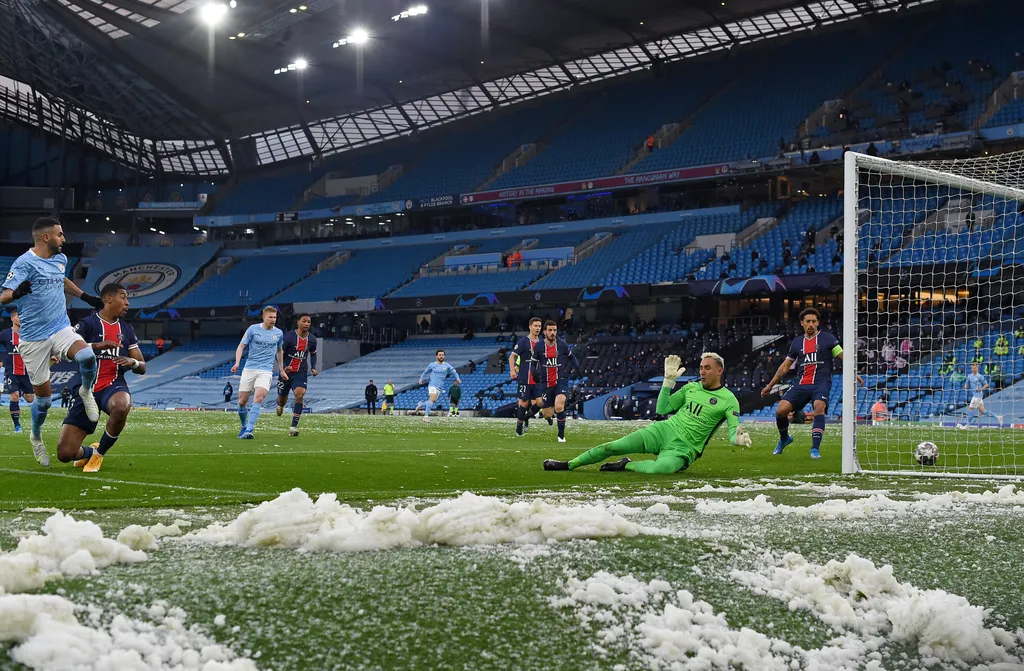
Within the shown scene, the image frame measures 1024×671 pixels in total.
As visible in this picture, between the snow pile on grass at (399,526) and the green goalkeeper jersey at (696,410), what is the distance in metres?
5.20

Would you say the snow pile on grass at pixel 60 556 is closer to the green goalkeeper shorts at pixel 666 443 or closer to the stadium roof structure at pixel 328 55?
the green goalkeeper shorts at pixel 666 443

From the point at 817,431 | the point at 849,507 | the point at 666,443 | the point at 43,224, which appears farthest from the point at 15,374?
the point at 849,507

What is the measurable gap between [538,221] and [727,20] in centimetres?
1417

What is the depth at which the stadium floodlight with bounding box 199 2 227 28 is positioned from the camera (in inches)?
1636

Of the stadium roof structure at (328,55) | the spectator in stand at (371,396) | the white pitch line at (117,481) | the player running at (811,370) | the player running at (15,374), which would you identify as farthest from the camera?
the stadium roof structure at (328,55)

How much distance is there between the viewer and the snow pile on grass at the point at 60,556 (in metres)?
3.36

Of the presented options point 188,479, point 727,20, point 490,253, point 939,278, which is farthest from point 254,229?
point 188,479

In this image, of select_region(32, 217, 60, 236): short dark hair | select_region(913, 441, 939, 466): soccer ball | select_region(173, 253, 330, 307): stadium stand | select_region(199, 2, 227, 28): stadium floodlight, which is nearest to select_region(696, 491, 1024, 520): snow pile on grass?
select_region(913, 441, 939, 466): soccer ball

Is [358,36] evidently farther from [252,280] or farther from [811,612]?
[811,612]

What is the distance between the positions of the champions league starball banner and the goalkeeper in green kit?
2163 inches

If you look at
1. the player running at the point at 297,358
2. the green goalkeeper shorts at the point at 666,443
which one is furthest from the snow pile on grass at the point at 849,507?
the player running at the point at 297,358

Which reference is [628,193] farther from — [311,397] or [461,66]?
[311,397]

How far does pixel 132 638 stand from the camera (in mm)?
3045

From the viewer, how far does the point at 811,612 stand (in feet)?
13.1
